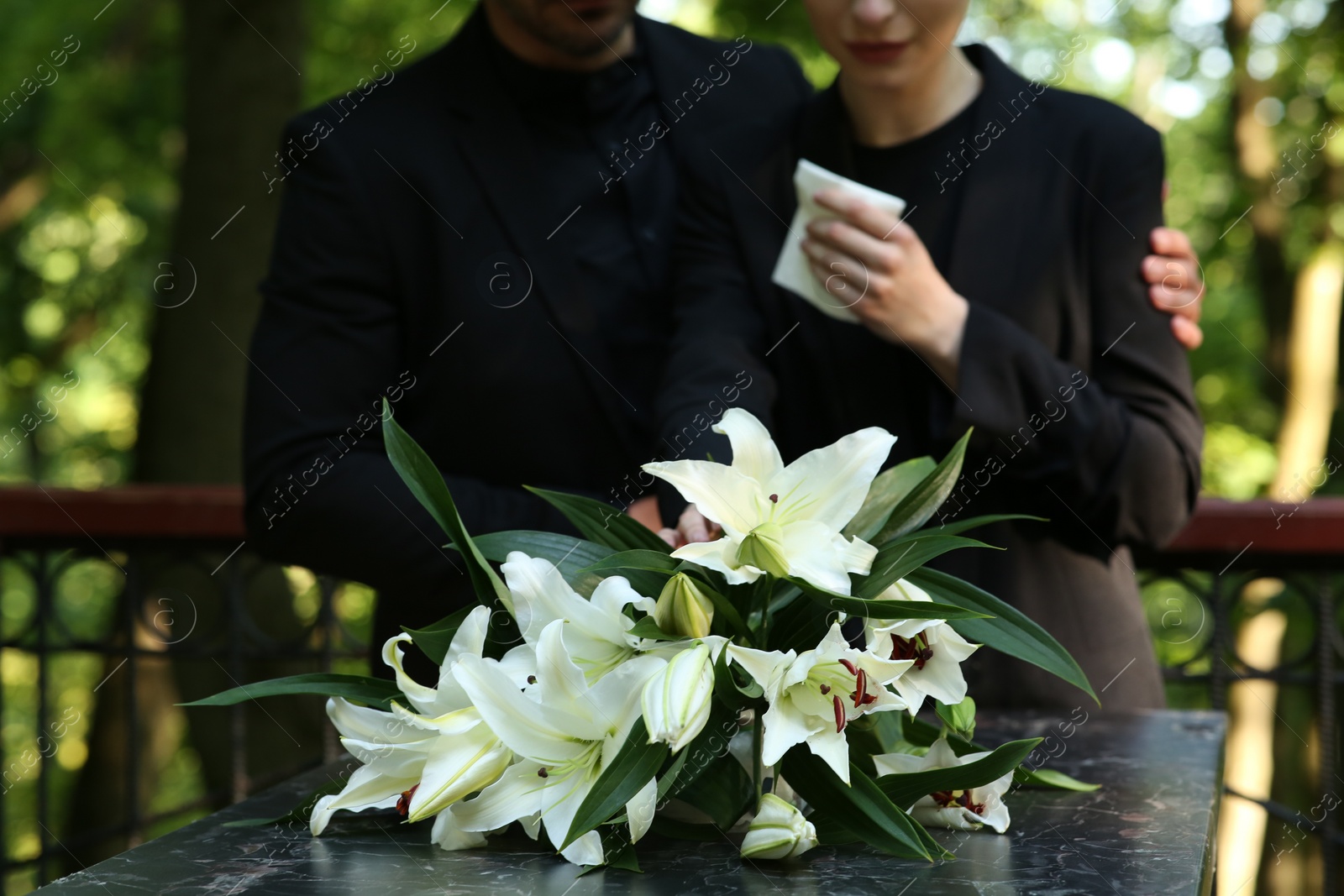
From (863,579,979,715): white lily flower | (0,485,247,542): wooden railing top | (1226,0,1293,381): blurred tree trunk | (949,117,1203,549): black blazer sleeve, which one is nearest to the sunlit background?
(1226,0,1293,381): blurred tree trunk

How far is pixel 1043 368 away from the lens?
6.71ft

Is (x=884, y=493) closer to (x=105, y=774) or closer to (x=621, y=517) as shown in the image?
(x=621, y=517)

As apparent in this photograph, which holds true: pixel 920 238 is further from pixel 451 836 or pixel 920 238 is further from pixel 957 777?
pixel 451 836

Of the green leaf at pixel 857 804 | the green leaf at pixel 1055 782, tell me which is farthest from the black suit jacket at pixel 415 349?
the green leaf at pixel 857 804

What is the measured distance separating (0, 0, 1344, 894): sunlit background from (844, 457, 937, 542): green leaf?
118 inches

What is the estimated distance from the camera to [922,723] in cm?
138

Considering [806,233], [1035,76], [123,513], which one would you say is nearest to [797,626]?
[806,233]

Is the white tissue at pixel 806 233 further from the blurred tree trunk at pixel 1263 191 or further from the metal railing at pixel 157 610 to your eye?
the blurred tree trunk at pixel 1263 191

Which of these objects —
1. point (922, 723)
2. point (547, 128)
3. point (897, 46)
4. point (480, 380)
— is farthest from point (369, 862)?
point (547, 128)

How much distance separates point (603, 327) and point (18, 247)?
9.13 meters

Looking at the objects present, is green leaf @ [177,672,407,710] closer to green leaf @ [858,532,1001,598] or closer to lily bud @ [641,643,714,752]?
lily bud @ [641,643,714,752]

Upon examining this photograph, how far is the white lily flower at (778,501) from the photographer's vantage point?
119cm

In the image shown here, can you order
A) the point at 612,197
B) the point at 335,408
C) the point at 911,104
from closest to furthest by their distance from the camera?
1. the point at 911,104
2. the point at 335,408
3. the point at 612,197

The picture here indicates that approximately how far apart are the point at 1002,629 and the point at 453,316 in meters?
1.38
